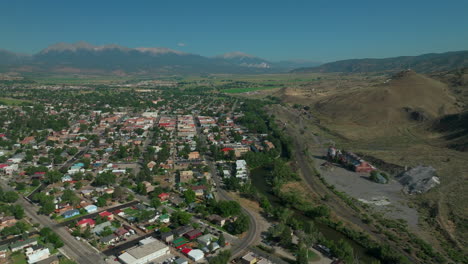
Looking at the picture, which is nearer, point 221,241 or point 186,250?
point 186,250

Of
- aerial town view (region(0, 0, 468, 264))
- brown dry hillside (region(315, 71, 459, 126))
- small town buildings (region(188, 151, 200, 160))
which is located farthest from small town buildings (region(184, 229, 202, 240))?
brown dry hillside (region(315, 71, 459, 126))

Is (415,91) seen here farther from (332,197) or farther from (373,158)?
(332,197)

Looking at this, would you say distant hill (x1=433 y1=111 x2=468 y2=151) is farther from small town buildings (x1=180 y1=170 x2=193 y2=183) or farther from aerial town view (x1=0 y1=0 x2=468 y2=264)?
small town buildings (x1=180 y1=170 x2=193 y2=183)

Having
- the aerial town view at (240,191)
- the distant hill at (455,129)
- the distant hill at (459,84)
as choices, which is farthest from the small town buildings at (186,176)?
the distant hill at (459,84)

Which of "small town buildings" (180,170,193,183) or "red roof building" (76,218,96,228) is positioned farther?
"small town buildings" (180,170,193,183)

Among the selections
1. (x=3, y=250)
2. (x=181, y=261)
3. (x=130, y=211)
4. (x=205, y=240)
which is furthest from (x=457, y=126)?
(x=3, y=250)

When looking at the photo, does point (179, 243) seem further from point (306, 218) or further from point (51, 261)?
point (306, 218)

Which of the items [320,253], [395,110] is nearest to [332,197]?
[320,253]
